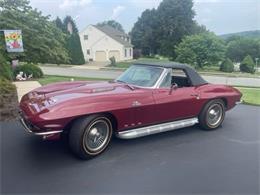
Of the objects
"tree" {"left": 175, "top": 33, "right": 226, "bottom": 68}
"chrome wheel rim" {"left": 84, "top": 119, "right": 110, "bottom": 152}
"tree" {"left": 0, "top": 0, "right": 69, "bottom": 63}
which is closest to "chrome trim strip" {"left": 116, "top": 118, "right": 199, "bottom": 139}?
"chrome wheel rim" {"left": 84, "top": 119, "right": 110, "bottom": 152}

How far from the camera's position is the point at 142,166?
353 centimetres

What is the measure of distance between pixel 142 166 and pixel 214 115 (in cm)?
233

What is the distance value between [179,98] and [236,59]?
132 ft

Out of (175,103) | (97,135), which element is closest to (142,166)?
(97,135)

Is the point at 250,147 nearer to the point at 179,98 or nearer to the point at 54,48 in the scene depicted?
the point at 179,98

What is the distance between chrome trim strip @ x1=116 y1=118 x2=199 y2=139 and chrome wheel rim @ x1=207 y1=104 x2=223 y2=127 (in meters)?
0.31

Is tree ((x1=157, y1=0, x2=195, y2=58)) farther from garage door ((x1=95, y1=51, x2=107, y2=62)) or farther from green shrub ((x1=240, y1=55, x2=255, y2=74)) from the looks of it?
green shrub ((x1=240, y1=55, x2=255, y2=74))

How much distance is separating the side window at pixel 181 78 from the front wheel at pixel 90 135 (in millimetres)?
1843

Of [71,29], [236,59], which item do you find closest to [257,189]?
[236,59]

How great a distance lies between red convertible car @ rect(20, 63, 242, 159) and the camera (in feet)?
11.7

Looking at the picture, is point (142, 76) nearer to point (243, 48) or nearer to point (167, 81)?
point (167, 81)

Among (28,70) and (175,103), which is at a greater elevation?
(28,70)

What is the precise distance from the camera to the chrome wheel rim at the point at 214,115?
514cm

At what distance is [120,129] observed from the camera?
4.08 meters
